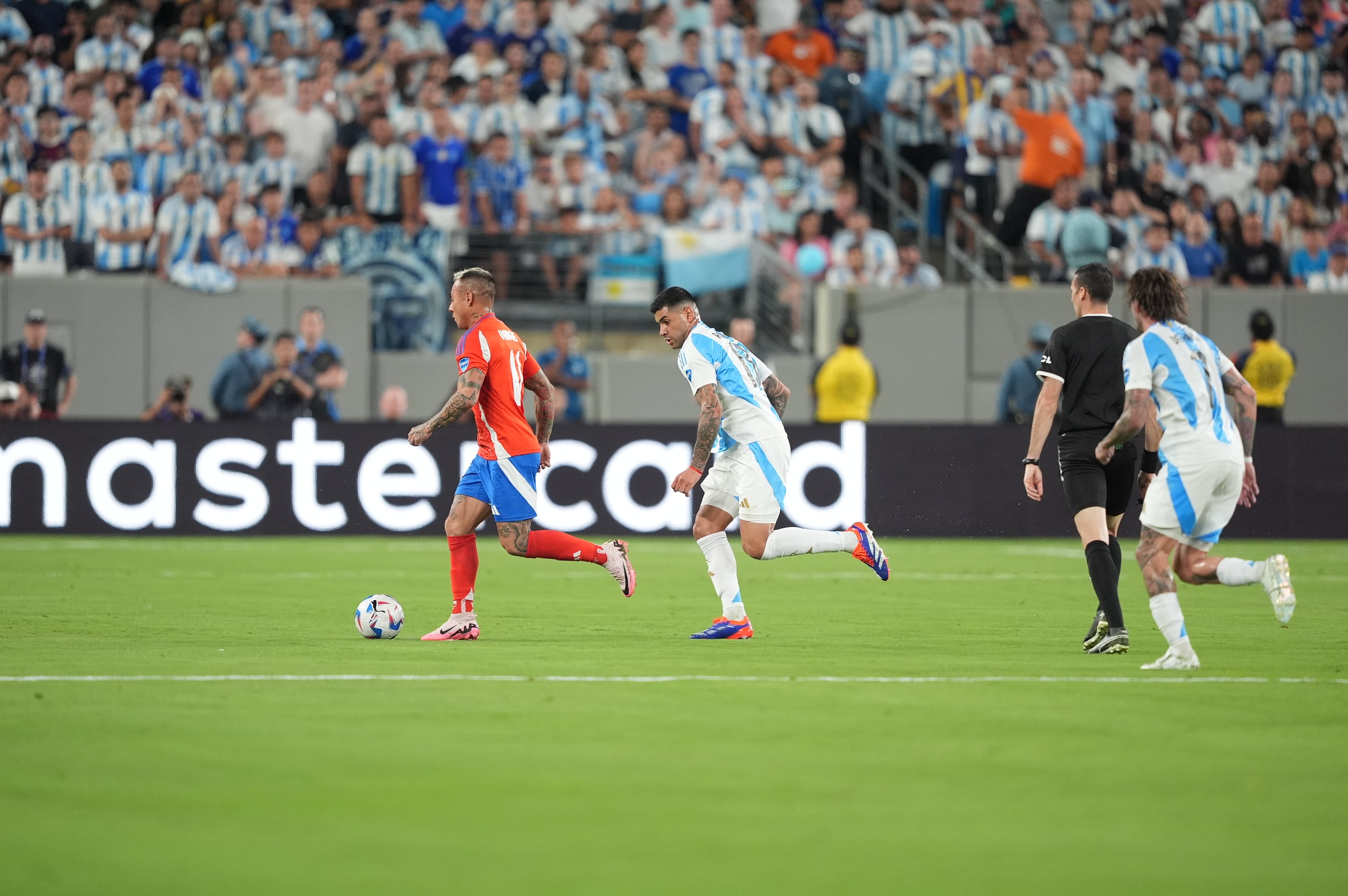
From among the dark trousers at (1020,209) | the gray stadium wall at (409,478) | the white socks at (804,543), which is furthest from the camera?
the dark trousers at (1020,209)

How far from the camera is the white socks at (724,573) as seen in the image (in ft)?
34.6

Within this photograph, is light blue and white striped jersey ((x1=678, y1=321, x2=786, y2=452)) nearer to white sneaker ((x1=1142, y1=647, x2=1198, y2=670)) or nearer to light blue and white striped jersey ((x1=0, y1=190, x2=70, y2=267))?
white sneaker ((x1=1142, y1=647, x2=1198, y2=670))

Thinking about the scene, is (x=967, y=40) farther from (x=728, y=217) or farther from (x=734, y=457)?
(x=734, y=457)

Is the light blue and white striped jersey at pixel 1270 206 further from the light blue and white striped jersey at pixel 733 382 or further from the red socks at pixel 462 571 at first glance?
the red socks at pixel 462 571

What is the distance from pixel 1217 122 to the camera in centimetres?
2592

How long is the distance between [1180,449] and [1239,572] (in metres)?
0.66

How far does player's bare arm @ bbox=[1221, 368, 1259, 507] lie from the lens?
884cm

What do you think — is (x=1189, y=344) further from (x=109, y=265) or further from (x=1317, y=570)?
(x=109, y=265)

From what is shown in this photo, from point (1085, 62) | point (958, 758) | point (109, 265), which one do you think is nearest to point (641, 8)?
point (1085, 62)

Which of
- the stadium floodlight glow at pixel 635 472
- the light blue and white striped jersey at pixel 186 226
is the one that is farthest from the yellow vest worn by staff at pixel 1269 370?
the light blue and white striped jersey at pixel 186 226

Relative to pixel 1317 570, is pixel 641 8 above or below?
above

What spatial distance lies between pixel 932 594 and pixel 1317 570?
4627mm

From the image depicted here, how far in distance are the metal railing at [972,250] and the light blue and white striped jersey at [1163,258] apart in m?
1.50

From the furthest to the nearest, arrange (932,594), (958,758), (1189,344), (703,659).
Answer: (932,594), (703,659), (1189,344), (958,758)
